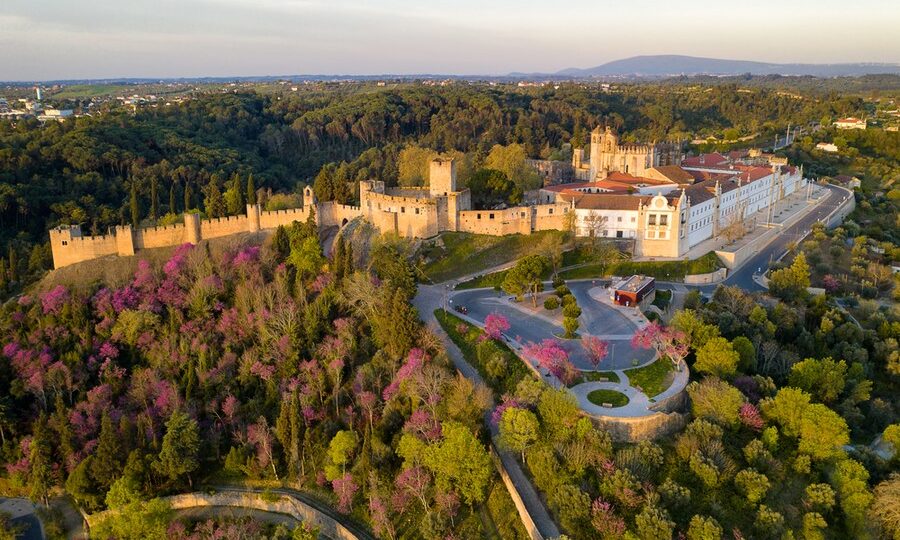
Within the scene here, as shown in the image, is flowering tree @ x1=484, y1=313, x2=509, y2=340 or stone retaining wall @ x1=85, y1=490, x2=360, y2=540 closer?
stone retaining wall @ x1=85, y1=490, x2=360, y2=540

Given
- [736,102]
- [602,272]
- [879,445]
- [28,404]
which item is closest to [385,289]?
[602,272]

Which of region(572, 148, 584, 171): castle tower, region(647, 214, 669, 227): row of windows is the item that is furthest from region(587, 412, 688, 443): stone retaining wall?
region(572, 148, 584, 171): castle tower

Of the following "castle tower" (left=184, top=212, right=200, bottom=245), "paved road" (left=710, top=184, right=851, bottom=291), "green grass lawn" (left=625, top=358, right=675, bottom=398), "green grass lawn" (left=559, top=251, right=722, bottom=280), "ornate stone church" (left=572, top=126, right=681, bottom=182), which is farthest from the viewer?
"ornate stone church" (left=572, top=126, right=681, bottom=182)

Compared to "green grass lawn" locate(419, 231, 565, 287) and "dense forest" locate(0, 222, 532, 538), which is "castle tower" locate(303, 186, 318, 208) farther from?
"green grass lawn" locate(419, 231, 565, 287)

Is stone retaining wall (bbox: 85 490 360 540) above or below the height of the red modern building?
below

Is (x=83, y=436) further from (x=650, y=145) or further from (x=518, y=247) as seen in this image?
(x=650, y=145)
